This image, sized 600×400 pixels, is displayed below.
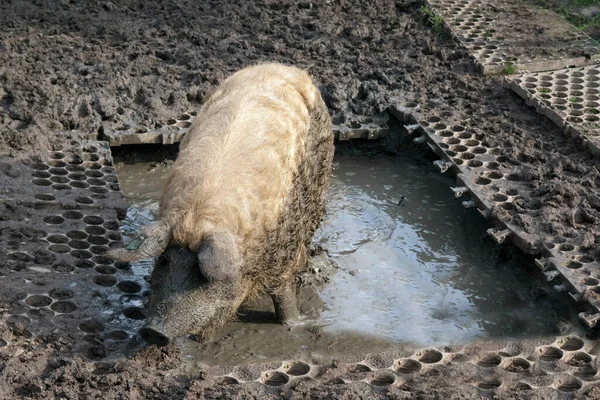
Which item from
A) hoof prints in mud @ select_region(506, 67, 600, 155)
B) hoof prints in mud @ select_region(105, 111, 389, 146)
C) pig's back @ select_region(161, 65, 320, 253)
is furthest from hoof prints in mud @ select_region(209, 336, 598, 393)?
hoof prints in mud @ select_region(105, 111, 389, 146)

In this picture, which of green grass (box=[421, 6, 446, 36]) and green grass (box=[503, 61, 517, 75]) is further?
green grass (box=[421, 6, 446, 36])

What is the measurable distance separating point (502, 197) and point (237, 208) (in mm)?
2477

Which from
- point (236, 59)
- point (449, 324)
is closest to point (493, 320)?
point (449, 324)

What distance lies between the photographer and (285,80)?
6117 mm

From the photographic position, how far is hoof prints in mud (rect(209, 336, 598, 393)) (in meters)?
5.13

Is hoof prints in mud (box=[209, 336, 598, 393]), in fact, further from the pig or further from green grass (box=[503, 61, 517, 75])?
green grass (box=[503, 61, 517, 75])

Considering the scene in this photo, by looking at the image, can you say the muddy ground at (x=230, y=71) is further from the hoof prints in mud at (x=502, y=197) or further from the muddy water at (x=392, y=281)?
the muddy water at (x=392, y=281)

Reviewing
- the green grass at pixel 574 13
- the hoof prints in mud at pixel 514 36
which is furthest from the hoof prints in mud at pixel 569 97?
the green grass at pixel 574 13

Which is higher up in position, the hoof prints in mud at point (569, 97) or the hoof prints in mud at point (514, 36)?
the hoof prints in mud at point (514, 36)

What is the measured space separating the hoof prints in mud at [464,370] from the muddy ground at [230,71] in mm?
151

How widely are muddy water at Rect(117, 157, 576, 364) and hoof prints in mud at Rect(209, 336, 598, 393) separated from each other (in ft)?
0.88

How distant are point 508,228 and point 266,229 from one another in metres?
1.94

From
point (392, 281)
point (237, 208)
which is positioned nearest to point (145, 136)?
point (392, 281)

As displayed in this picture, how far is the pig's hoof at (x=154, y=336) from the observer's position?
483cm
